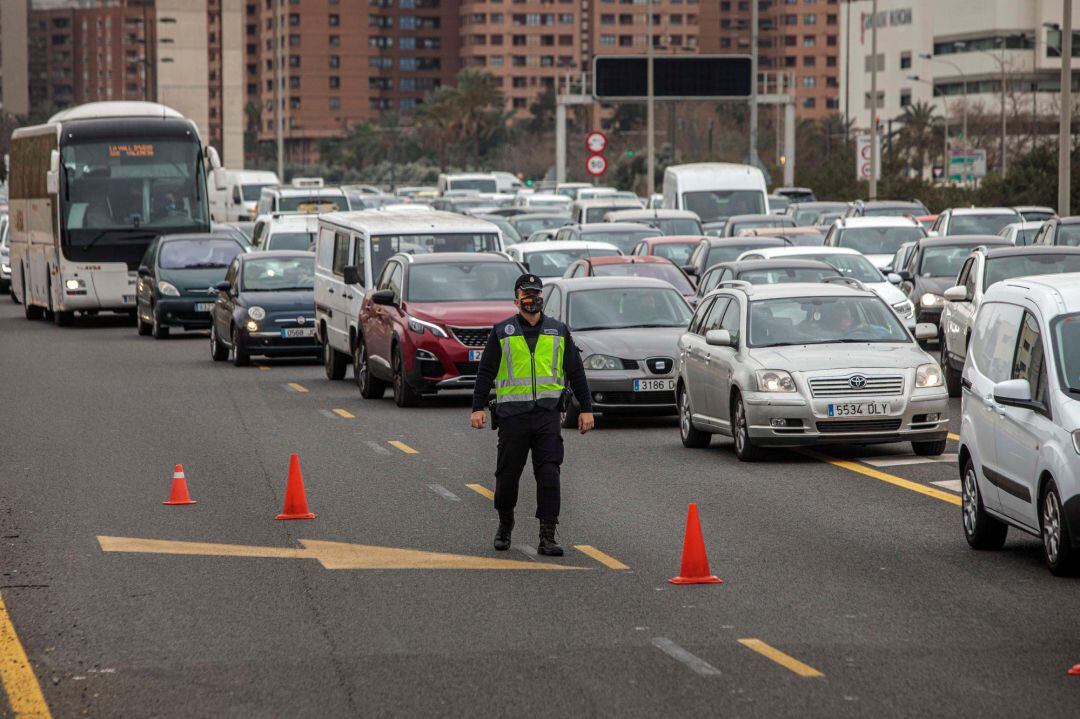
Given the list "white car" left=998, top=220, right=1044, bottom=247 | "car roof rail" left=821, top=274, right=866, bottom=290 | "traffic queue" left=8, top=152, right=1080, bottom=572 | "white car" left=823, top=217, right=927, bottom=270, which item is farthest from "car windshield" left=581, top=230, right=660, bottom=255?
"car roof rail" left=821, top=274, right=866, bottom=290

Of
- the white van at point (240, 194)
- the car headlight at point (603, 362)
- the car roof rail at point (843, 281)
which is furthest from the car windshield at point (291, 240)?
the white van at point (240, 194)

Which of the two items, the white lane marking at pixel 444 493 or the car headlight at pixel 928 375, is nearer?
the white lane marking at pixel 444 493

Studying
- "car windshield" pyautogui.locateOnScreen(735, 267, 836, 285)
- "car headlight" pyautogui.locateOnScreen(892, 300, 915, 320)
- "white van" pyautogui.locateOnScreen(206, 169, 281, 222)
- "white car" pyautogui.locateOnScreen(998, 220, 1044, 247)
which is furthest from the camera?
"white van" pyautogui.locateOnScreen(206, 169, 281, 222)

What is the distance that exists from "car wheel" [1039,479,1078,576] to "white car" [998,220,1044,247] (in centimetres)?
2050

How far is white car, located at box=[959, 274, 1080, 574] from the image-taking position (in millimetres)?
10500

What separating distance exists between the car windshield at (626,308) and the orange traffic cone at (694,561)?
10445 millimetres

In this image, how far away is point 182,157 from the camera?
39.8m

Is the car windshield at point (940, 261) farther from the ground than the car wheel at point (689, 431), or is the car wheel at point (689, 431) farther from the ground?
the car windshield at point (940, 261)

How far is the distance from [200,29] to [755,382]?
9944cm

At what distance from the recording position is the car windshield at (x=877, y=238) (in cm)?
3497

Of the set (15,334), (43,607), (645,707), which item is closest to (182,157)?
(15,334)

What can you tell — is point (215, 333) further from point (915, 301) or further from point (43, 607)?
point (43, 607)

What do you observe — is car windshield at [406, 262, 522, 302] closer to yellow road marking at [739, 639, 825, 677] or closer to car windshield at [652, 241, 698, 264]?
car windshield at [652, 241, 698, 264]

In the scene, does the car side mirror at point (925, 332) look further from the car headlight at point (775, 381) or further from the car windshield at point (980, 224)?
the car windshield at point (980, 224)
